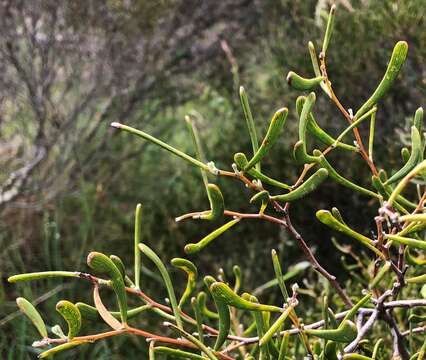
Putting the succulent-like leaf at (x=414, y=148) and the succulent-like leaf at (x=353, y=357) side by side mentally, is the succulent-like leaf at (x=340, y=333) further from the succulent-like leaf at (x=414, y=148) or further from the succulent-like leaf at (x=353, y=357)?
the succulent-like leaf at (x=414, y=148)

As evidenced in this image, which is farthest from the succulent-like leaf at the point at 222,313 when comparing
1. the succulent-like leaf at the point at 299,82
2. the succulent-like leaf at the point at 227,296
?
the succulent-like leaf at the point at 299,82

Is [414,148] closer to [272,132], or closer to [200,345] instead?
[272,132]

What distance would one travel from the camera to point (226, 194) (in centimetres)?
273

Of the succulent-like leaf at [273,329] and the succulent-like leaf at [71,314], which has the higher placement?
the succulent-like leaf at [71,314]

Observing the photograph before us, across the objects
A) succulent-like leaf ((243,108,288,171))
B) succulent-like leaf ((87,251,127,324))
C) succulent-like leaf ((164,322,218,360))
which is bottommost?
succulent-like leaf ((164,322,218,360))

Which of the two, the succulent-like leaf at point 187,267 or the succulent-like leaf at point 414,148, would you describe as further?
the succulent-like leaf at point 187,267

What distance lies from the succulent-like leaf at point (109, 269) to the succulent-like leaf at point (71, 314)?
47mm

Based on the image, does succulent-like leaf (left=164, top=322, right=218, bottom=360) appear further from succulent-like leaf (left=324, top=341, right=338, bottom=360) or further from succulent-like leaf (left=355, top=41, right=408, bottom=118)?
succulent-like leaf (left=355, top=41, right=408, bottom=118)

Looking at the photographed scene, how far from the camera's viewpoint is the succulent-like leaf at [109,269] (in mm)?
694

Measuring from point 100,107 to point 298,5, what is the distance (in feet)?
3.05

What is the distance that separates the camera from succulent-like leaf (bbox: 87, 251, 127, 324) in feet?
2.28

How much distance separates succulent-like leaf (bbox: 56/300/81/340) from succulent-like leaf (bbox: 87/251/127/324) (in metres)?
0.05

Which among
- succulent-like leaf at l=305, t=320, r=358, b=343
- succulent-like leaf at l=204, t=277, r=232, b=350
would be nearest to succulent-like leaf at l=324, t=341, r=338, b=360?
succulent-like leaf at l=305, t=320, r=358, b=343

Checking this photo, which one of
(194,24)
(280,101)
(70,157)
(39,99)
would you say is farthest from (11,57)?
(280,101)
